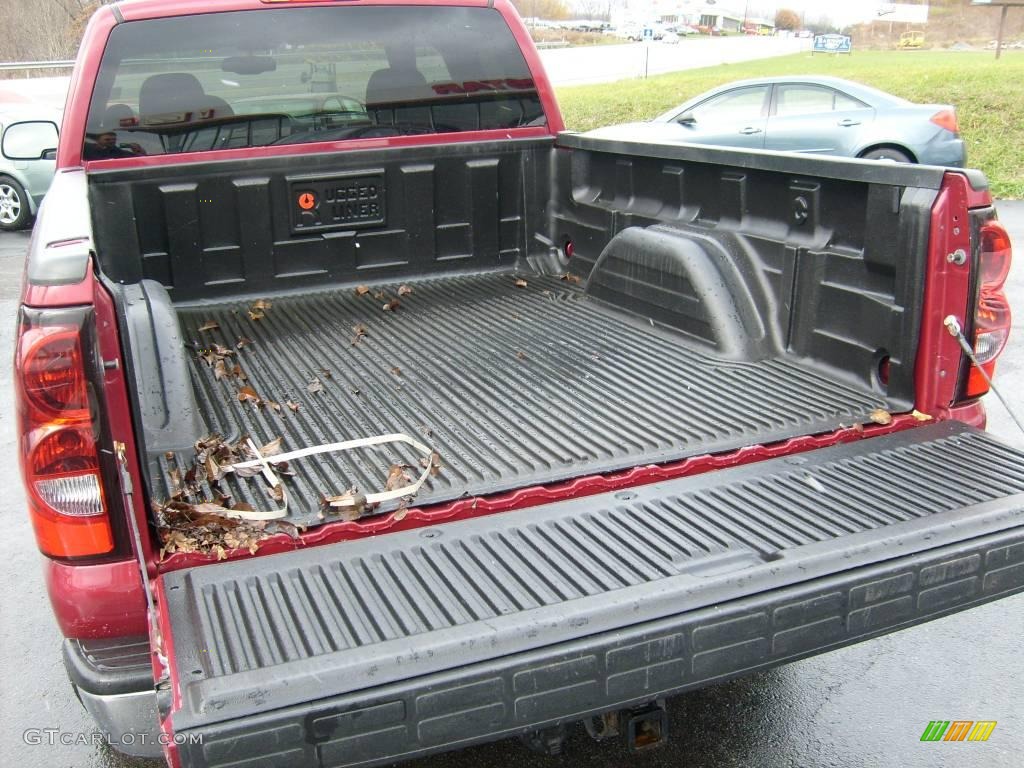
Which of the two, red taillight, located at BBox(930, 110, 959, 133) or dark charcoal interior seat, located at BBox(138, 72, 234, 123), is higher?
dark charcoal interior seat, located at BBox(138, 72, 234, 123)

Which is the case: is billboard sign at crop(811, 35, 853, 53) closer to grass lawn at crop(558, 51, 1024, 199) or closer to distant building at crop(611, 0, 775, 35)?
grass lawn at crop(558, 51, 1024, 199)

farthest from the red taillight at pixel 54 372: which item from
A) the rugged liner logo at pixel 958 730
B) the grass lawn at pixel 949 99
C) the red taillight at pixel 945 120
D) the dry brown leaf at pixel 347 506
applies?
the grass lawn at pixel 949 99

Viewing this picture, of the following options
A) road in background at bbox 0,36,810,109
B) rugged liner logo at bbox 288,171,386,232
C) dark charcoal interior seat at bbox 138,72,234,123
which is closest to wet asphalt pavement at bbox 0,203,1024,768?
rugged liner logo at bbox 288,171,386,232

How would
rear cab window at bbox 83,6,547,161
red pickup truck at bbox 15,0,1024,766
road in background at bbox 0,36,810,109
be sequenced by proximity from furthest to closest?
road in background at bbox 0,36,810,109, rear cab window at bbox 83,6,547,161, red pickup truck at bbox 15,0,1024,766

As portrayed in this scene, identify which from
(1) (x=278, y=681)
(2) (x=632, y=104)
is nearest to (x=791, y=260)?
(1) (x=278, y=681)

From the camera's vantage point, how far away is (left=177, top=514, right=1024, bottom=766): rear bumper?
171 centimetres

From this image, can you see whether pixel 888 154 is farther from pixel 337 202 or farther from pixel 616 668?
pixel 616 668

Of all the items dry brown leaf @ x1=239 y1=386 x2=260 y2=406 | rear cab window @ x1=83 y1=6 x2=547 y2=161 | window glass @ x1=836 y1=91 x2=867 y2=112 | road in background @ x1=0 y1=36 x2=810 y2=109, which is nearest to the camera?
dry brown leaf @ x1=239 y1=386 x2=260 y2=406

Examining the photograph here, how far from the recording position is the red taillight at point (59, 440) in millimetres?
1972

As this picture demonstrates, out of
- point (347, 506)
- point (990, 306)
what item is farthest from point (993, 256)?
point (347, 506)

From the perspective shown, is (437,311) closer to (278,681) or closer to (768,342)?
(768,342)

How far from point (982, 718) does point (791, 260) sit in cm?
162

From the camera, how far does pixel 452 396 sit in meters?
3.21

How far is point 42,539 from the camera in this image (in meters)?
2.12
